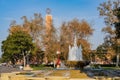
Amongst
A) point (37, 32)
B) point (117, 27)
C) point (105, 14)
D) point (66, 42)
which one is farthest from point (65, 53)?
point (117, 27)

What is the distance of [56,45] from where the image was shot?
79.0m

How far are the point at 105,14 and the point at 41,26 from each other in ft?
69.5

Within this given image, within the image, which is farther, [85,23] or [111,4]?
[85,23]

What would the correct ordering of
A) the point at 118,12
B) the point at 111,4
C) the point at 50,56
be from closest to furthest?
1. the point at 118,12
2. the point at 111,4
3. the point at 50,56

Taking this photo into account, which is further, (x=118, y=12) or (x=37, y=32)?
(x=37, y=32)

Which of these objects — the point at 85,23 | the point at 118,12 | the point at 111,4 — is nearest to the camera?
the point at 118,12

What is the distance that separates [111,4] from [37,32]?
77.3 ft

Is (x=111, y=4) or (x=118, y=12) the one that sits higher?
(x=111, y=4)

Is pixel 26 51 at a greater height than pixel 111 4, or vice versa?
pixel 111 4

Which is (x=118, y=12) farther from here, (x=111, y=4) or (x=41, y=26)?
(x=41, y=26)

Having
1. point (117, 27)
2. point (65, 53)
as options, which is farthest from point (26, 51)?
point (117, 27)

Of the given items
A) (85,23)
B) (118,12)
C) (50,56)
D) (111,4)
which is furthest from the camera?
(50,56)

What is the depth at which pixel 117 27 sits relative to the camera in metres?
23.9

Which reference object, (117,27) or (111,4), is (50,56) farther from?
(117,27)
